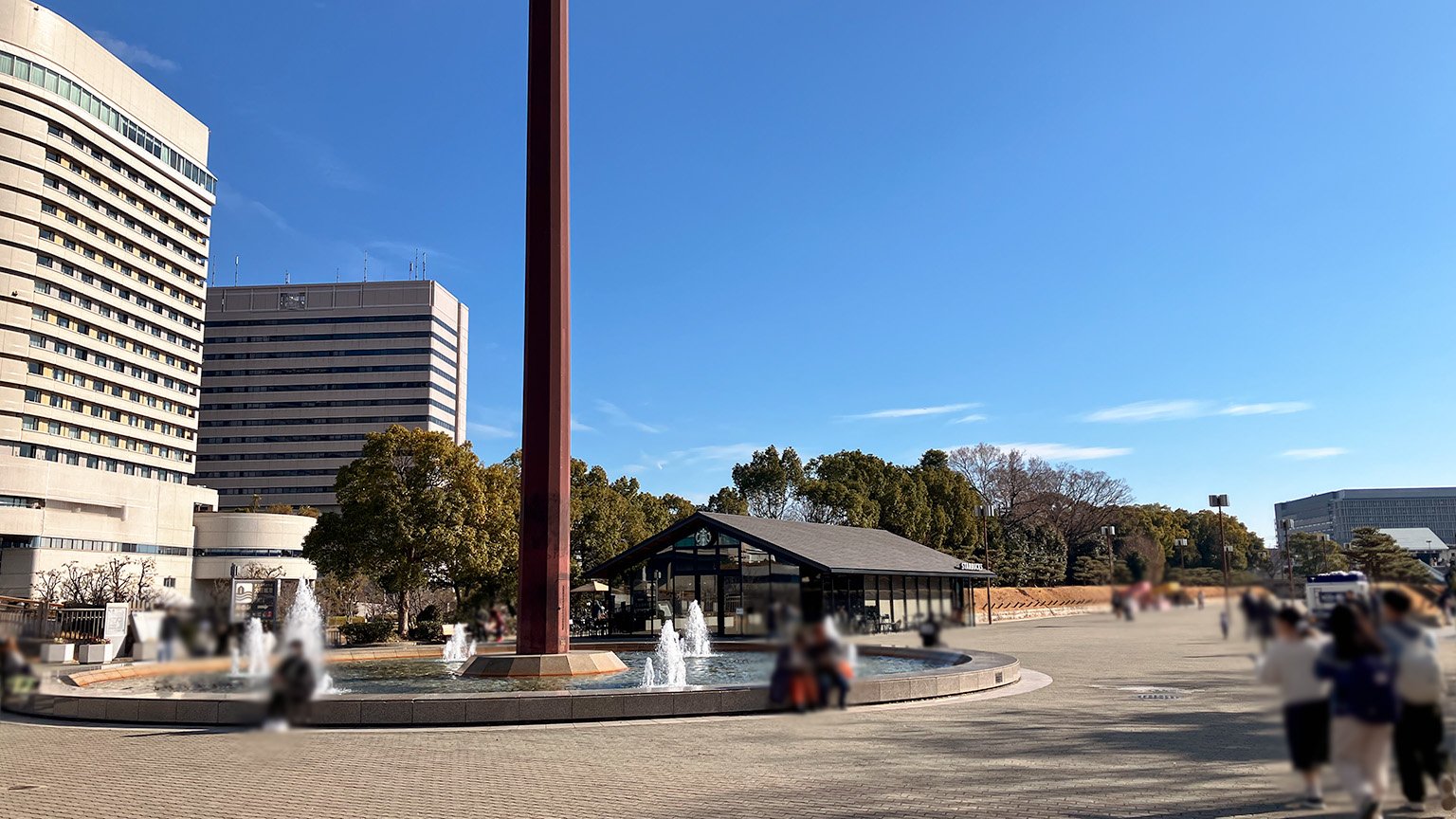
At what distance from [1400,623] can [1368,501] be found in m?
2.03

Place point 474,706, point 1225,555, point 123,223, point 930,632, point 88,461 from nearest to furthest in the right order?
1. point 1225,555
2. point 930,632
3. point 474,706
4. point 88,461
5. point 123,223

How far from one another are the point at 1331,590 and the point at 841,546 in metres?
3.45

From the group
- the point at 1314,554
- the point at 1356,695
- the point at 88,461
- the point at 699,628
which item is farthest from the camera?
the point at 88,461

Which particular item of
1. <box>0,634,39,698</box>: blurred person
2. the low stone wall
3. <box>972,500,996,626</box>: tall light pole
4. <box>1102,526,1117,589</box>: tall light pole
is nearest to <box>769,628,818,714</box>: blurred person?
<box>1102,526,1117,589</box>: tall light pole

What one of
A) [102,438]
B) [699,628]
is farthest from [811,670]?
[102,438]

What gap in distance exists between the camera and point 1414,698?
6.72 ft

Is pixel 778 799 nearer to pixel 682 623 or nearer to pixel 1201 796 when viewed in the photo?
pixel 1201 796

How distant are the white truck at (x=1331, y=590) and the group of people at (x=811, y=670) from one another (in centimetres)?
108

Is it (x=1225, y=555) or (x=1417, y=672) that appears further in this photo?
(x=1225, y=555)

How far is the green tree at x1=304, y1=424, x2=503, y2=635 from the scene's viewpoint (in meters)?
68.2

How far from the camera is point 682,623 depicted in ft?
24.2

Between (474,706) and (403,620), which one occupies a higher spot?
(403,620)

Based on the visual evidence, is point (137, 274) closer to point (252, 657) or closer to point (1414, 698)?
point (252, 657)

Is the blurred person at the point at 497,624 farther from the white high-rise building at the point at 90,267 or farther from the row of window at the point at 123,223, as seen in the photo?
the row of window at the point at 123,223
